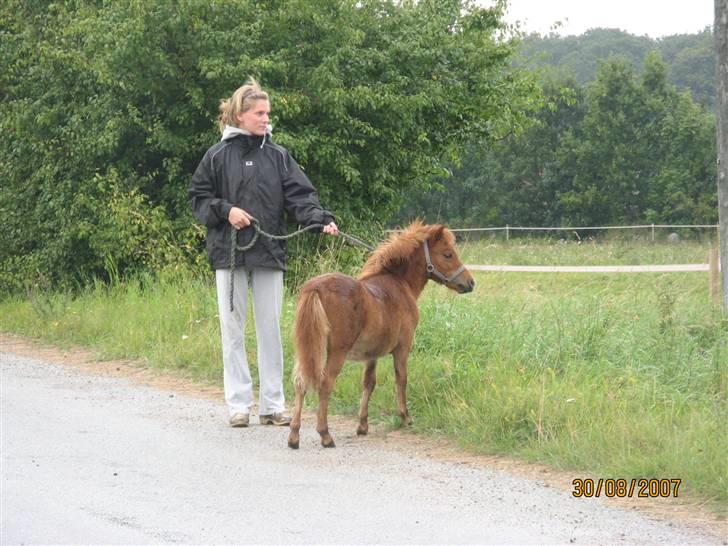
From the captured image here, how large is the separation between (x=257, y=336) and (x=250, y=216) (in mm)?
949

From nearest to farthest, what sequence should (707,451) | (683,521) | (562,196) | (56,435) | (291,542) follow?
(291,542)
(683,521)
(707,451)
(56,435)
(562,196)

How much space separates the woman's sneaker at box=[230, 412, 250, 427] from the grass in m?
0.94

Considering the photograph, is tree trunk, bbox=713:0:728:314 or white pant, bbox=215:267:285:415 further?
tree trunk, bbox=713:0:728:314

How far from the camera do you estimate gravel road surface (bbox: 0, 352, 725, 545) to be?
5.17m

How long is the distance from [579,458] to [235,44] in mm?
10372

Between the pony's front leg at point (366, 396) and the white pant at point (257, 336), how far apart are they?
2.34 ft

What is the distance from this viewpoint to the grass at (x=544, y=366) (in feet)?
21.7

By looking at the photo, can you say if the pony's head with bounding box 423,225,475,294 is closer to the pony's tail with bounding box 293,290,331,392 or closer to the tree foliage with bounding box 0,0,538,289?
the pony's tail with bounding box 293,290,331,392

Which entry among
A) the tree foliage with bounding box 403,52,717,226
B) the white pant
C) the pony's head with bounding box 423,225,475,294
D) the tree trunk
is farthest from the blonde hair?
the tree foliage with bounding box 403,52,717,226

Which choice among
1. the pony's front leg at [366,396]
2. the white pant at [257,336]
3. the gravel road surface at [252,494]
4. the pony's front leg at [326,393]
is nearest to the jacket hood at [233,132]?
the white pant at [257,336]

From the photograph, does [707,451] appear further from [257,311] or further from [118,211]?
[118,211]

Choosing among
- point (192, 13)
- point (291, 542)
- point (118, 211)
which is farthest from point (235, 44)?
point (291, 542)

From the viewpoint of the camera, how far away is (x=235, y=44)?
1536cm

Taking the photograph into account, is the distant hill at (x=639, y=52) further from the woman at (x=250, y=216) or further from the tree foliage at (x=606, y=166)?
the woman at (x=250, y=216)
